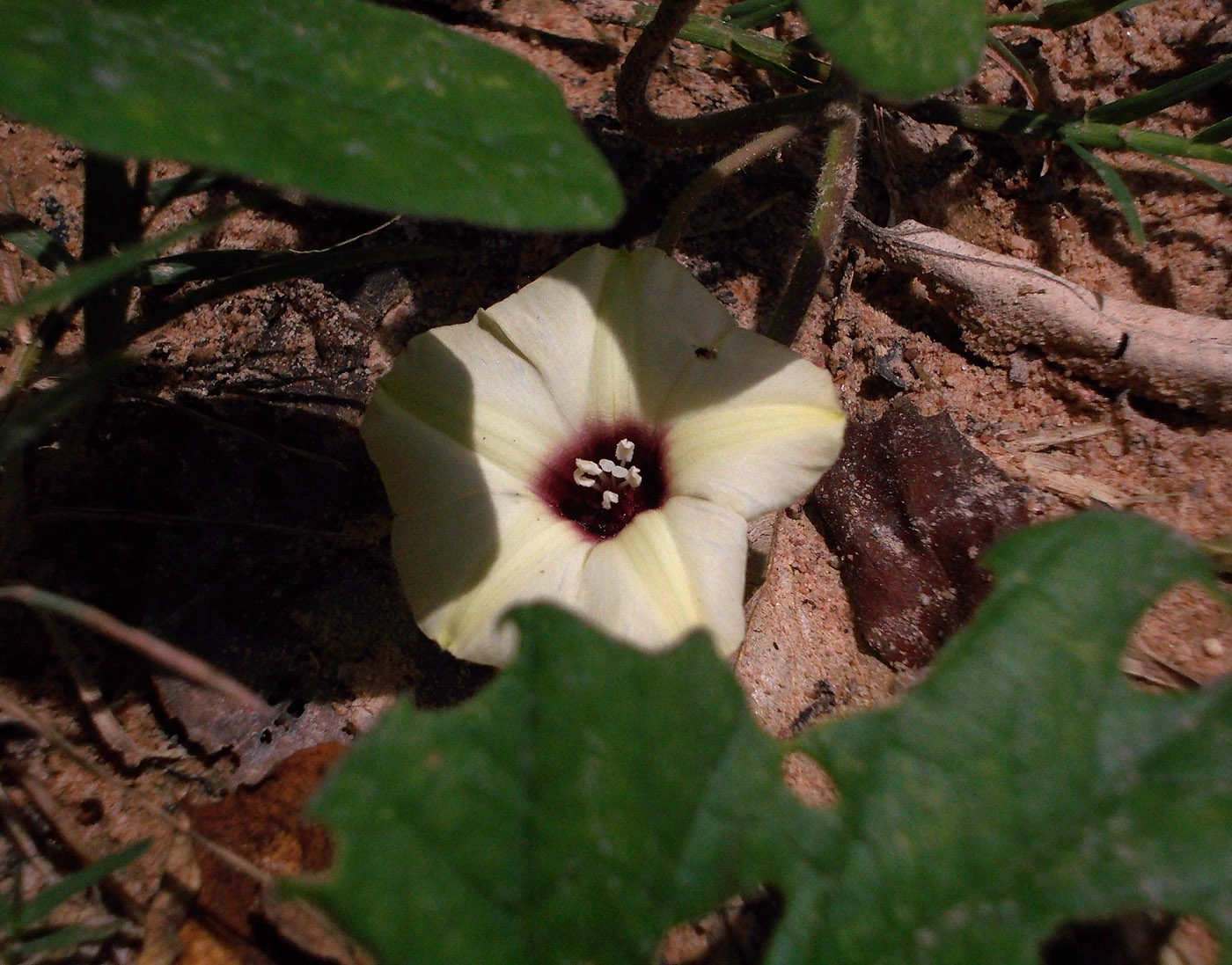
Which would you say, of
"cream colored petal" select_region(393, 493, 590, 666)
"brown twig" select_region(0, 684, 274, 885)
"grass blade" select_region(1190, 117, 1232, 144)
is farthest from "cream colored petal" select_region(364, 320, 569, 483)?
"grass blade" select_region(1190, 117, 1232, 144)

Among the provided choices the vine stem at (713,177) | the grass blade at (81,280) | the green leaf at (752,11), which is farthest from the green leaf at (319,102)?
the green leaf at (752,11)

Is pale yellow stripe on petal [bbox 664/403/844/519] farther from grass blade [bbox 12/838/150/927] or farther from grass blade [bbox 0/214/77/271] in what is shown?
grass blade [bbox 0/214/77/271]

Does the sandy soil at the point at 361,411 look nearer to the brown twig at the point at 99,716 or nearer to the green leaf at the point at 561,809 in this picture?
the brown twig at the point at 99,716

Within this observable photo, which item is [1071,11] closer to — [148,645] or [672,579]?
[672,579]

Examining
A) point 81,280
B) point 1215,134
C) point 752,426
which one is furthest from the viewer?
point 1215,134

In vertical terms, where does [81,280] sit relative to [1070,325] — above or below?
above


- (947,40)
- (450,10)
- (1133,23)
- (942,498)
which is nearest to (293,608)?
(942,498)

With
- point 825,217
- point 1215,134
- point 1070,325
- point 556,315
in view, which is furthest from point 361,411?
point 1215,134

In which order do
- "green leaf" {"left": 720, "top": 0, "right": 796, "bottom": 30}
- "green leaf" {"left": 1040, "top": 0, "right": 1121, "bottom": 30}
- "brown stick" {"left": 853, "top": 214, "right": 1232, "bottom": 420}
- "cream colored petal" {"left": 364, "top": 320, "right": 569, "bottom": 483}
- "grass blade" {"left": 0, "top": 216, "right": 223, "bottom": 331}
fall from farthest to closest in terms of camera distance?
"green leaf" {"left": 720, "top": 0, "right": 796, "bottom": 30}
"green leaf" {"left": 1040, "top": 0, "right": 1121, "bottom": 30}
"brown stick" {"left": 853, "top": 214, "right": 1232, "bottom": 420}
"cream colored petal" {"left": 364, "top": 320, "right": 569, "bottom": 483}
"grass blade" {"left": 0, "top": 216, "right": 223, "bottom": 331}
